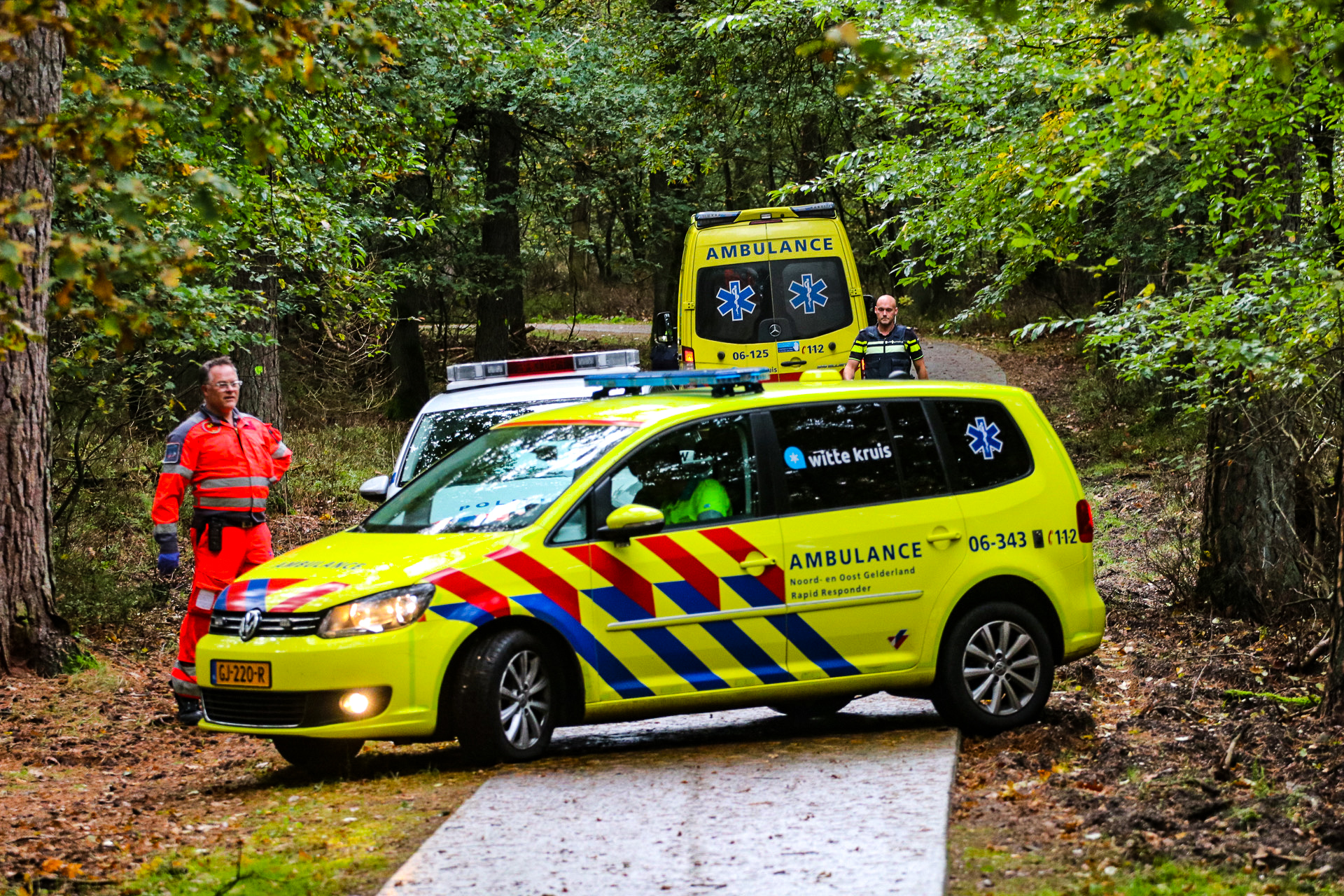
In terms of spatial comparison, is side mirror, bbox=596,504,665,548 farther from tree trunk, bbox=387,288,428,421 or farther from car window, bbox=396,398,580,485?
tree trunk, bbox=387,288,428,421

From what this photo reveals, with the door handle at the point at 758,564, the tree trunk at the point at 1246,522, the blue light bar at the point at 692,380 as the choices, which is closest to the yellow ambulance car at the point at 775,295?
the tree trunk at the point at 1246,522

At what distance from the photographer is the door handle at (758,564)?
7211 millimetres

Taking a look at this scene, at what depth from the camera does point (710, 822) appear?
18.6 feet

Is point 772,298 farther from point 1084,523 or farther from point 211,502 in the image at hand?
point 211,502

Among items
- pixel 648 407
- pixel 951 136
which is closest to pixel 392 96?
pixel 951 136

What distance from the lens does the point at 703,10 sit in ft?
86.8

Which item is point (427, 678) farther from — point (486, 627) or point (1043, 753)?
point (1043, 753)

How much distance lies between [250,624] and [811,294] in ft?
32.2

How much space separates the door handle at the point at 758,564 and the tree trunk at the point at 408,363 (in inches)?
779

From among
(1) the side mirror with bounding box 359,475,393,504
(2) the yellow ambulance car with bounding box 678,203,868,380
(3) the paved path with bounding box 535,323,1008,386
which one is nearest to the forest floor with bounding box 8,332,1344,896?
(1) the side mirror with bounding box 359,475,393,504

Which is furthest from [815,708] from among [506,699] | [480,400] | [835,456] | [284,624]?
[480,400]

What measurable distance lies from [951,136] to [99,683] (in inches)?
332

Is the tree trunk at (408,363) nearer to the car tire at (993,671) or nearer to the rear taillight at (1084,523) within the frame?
the rear taillight at (1084,523)

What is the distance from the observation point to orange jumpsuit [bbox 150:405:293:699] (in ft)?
28.0
